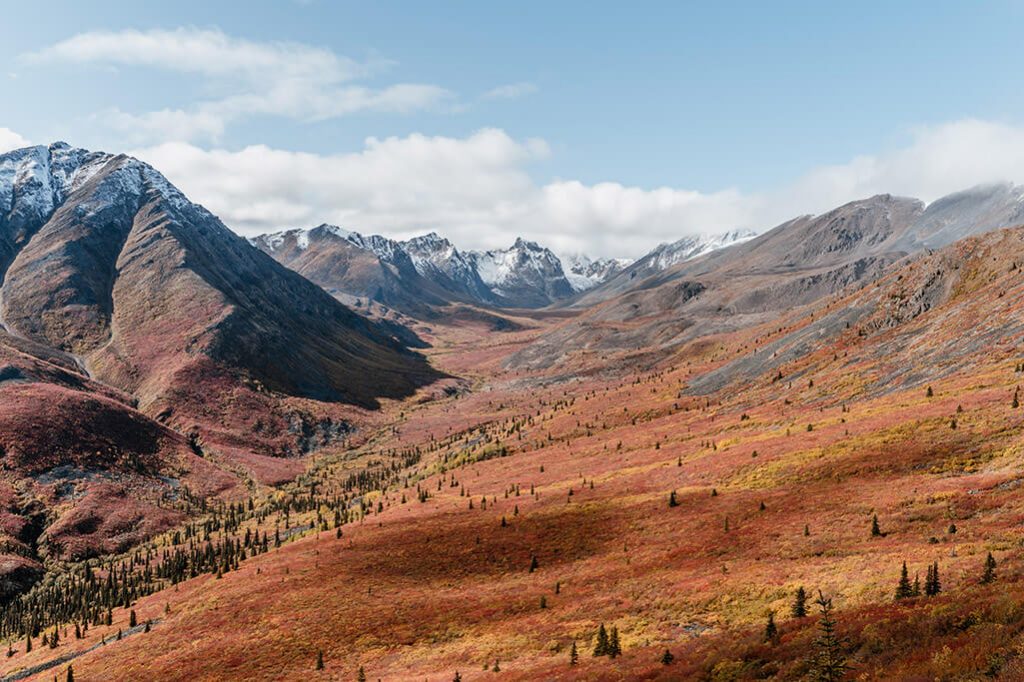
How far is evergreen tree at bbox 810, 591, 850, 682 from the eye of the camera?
15.9m

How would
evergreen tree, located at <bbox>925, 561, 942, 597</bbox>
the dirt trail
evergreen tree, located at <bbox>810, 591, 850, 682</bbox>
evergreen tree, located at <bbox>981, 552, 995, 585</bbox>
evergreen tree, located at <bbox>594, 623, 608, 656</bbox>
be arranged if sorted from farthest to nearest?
the dirt trail
evergreen tree, located at <bbox>594, 623, 608, 656</bbox>
evergreen tree, located at <bbox>925, 561, 942, 597</bbox>
evergreen tree, located at <bbox>981, 552, 995, 585</bbox>
evergreen tree, located at <bbox>810, 591, 850, 682</bbox>

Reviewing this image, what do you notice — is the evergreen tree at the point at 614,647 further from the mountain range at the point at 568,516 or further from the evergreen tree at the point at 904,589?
the evergreen tree at the point at 904,589

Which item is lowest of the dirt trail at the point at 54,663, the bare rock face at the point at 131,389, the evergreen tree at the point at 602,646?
the dirt trail at the point at 54,663

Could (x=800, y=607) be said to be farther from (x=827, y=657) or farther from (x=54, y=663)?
(x=54, y=663)

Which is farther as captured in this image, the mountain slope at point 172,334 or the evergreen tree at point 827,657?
the mountain slope at point 172,334

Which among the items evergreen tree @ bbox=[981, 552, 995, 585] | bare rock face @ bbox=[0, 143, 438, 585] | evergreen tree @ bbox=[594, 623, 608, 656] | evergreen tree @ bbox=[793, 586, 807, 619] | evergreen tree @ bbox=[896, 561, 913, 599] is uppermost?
bare rock face @ bbox=[0, 143, 438, 585]

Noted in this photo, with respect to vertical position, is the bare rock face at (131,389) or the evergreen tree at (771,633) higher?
the bare rock face at (131,389)

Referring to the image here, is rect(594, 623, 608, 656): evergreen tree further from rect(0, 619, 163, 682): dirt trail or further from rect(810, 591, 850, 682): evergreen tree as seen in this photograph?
rect(0, 619, 163, 682): dirt trail

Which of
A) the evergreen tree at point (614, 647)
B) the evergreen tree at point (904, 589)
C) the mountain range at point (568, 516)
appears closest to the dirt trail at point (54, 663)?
the mountain range at point (568, 516)

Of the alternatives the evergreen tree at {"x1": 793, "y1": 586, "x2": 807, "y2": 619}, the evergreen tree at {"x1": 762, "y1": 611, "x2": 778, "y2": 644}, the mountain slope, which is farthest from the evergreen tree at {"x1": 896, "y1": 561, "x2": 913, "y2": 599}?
the mountain slope

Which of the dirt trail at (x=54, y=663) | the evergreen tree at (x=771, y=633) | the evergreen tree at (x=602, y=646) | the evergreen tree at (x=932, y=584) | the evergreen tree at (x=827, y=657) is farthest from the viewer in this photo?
the dirt trail at (x=54, y=663)

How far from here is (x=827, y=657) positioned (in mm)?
16562

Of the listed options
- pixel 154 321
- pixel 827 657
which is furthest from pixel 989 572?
pixel 154 321

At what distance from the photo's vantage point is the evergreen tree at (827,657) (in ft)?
52.1
